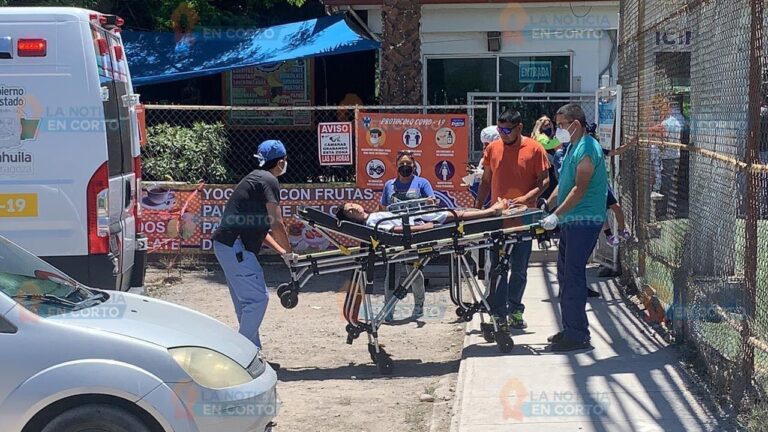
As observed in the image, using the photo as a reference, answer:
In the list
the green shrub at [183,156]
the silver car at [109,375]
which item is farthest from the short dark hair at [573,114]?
the green shrub at [183,156]

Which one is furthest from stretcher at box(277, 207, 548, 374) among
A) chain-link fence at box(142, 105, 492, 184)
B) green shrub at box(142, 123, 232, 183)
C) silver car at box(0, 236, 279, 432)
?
green shrub at box(142, 123, 232, 183)

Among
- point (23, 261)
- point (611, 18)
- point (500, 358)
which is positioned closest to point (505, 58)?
point (611, 18)

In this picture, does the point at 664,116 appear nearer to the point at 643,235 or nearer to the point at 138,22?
the point at 643,235

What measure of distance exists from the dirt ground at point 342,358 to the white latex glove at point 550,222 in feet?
4.53

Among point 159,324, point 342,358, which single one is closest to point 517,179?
point 342,358

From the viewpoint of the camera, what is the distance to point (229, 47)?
655 inches

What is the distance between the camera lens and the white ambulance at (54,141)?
7355 mm

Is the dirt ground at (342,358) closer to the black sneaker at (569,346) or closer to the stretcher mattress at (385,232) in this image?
the black sneaker at (569,346)

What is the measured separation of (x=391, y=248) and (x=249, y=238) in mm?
1118

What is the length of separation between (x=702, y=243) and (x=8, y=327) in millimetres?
4722

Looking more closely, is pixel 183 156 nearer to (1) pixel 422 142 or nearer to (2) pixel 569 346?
(1) pixel 422 142

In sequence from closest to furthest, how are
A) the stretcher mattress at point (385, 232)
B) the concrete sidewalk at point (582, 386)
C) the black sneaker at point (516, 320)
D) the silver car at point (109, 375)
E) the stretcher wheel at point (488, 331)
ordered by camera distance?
the silver car at point (109, 375), the concrete sidewalk at point (582, 386), the stretcher mattress at point (385, 232), the stretcher wheel at point (488, 331), the black sneaker at point (516, 320)

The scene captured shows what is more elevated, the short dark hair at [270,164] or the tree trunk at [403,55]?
the tree trunk at [403,55]

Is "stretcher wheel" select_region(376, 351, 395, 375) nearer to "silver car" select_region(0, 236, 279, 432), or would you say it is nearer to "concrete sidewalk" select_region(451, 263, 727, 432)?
"concrete sidewalk" select_region(451, 263, 727, 432)
